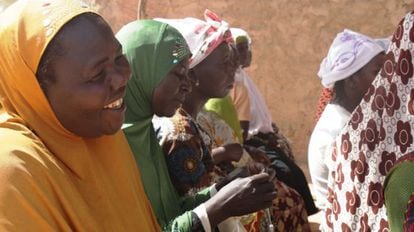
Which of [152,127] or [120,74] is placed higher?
[120,74]

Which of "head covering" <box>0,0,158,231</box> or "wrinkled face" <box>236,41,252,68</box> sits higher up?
"head covering" <box>0,0,158,231</box>

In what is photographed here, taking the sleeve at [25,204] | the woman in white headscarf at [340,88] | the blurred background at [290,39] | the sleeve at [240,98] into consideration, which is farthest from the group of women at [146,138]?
the blurred background at [290,39]

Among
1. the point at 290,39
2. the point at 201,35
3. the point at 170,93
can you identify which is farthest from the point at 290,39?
the point at 170,93

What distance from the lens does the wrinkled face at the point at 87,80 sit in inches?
72.7

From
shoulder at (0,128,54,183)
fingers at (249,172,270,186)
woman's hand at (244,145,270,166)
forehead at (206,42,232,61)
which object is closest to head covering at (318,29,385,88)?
woman's hand at (244,145,270,166)

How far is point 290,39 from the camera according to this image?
8602mm

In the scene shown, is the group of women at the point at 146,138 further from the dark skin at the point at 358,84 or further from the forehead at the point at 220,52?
the dark skin at the point at 358,84

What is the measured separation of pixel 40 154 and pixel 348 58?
3.18 metres

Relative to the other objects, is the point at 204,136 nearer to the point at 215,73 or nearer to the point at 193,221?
the point at 215,73

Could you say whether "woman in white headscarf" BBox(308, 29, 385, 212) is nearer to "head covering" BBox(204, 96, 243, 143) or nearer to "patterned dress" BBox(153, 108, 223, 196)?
"head covering" BBox(204, 96, 243, 143)

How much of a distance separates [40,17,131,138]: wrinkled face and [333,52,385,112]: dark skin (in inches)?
108

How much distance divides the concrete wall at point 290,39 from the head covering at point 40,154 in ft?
22.0

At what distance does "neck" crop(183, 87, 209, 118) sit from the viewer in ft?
11.3

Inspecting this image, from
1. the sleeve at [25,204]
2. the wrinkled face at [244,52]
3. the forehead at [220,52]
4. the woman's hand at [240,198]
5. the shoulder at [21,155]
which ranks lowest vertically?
the wrinkled face at [244,52]
